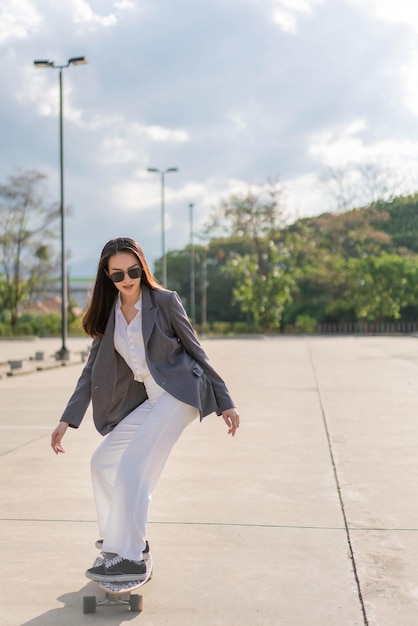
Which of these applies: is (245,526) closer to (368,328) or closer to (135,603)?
(135,603)

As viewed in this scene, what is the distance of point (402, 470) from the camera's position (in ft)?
24.8

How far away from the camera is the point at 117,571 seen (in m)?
4.00

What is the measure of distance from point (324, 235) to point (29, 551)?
67033mm

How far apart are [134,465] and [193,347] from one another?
0.62m

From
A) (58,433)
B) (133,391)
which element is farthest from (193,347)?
(58,433)

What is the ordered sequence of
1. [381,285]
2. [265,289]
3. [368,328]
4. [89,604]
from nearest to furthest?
[89,604], [265,289], [381,285], [368,328]

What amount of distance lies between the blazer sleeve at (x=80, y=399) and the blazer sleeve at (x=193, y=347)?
1.31 ft

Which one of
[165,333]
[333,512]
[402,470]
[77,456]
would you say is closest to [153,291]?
[165,333]

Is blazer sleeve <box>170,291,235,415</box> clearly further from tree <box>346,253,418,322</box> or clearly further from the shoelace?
tree <box>346,253,418,322</box>

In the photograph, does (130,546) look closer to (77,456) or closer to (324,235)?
(77,456)

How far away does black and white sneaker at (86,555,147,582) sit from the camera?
3.99m

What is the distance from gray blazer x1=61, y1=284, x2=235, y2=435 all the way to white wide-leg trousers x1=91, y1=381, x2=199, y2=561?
0.26ft

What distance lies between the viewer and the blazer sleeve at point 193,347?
4281 millimetres

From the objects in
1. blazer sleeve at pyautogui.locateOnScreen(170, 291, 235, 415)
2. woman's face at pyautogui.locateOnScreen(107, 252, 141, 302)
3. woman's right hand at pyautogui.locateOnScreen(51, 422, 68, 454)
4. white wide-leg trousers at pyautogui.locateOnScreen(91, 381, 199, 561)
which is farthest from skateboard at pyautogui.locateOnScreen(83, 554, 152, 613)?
woman's face at pyautogui.locateOnScreen(107, 252, 141, 302)
